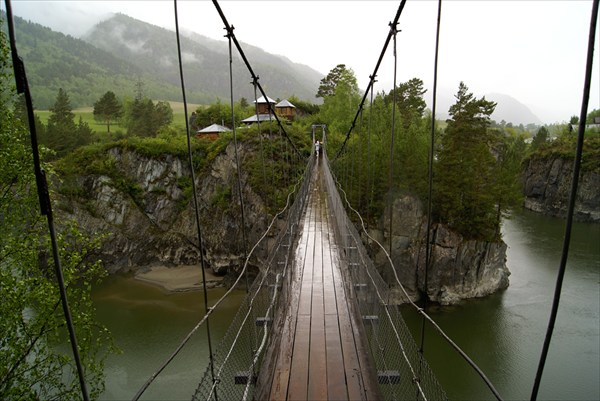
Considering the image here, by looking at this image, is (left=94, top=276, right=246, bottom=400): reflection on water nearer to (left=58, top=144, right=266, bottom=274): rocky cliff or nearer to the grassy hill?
(left=58, top=144, right=266, bottom=274): rocky cliff

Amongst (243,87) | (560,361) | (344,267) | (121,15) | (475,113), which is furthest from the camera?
(121,15)

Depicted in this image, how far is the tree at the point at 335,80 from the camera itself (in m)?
28.2

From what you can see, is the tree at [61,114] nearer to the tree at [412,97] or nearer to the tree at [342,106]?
the tree at [342,106]

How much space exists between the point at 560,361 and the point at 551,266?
30.0 ft

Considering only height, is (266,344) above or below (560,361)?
above

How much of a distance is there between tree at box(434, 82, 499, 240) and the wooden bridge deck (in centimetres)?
1086

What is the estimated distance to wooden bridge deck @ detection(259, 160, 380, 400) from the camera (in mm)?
2445

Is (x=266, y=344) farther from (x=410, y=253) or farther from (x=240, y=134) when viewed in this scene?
(x=240, y=134)

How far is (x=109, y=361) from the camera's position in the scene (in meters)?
Result: 11.7

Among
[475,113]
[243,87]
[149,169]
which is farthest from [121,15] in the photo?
[475,113]

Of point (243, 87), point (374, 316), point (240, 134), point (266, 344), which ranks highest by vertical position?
point (243, 87)

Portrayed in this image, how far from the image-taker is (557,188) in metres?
33.6

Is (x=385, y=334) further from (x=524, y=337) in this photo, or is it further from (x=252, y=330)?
(x=524, y=337)

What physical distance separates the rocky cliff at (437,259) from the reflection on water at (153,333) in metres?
7.20
